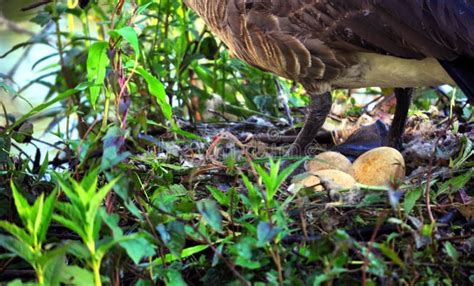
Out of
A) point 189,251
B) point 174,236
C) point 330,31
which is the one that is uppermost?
point 330,31

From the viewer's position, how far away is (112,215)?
2.52m

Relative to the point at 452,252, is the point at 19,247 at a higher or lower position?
higher

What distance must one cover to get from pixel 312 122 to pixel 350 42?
28.5 inches

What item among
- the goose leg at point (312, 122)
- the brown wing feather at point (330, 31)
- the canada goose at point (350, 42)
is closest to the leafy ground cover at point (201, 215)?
the goose leg at point (312, 122)

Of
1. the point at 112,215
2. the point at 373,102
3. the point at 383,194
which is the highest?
the point at 112,215

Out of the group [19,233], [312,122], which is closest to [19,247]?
[19,233]

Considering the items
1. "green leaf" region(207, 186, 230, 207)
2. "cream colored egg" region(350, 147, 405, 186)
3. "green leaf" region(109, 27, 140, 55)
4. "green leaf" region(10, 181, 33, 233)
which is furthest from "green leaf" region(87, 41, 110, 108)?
"cream colored egg" region(350, 147, 405, 186)

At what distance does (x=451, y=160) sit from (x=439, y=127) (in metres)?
0.90

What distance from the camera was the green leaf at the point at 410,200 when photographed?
2795 millimetres

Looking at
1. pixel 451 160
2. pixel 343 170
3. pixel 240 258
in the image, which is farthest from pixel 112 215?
pixel 451 160

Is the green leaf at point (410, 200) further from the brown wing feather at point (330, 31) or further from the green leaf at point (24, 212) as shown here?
the green leaf at point (24, 212)

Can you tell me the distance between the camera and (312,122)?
4305 mm

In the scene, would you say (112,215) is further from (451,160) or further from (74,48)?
(74,48)

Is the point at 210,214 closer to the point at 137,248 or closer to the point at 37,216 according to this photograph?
the point at 137,248
